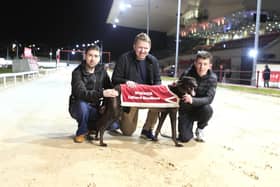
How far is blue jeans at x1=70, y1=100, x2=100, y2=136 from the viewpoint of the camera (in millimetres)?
3648

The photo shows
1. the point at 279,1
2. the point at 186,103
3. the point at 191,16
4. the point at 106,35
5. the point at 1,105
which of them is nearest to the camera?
the point at 186,103

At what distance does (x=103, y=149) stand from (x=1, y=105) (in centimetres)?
396

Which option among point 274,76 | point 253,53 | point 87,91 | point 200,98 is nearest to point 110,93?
point 87,91

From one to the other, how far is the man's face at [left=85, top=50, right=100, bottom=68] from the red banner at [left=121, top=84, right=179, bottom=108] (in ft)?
1.48

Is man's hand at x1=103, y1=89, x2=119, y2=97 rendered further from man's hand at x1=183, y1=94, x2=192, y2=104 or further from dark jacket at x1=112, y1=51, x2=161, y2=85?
man's hand at x1=183, y1=94, x2=192, y2=104

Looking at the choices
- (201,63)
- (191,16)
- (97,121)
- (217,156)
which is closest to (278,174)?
(217,156)

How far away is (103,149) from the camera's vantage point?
347 cm

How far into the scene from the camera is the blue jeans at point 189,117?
3854 millimetres

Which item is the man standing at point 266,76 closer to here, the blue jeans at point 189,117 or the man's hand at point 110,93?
the blue jeans at point 189,117

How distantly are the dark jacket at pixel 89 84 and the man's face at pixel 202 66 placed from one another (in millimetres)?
1082

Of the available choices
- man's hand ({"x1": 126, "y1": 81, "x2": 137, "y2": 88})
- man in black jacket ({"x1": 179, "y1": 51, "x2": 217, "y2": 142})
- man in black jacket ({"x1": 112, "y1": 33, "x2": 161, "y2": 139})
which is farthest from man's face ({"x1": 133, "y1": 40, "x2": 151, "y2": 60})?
man in black jacket ({"x1": 179, "y1": 51, "x2": 217, "y2": 142})

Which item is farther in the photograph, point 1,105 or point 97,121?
point 1,105

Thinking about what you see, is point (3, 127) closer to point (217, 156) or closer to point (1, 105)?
point (1, 105)

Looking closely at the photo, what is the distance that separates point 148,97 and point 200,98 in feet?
2.06
